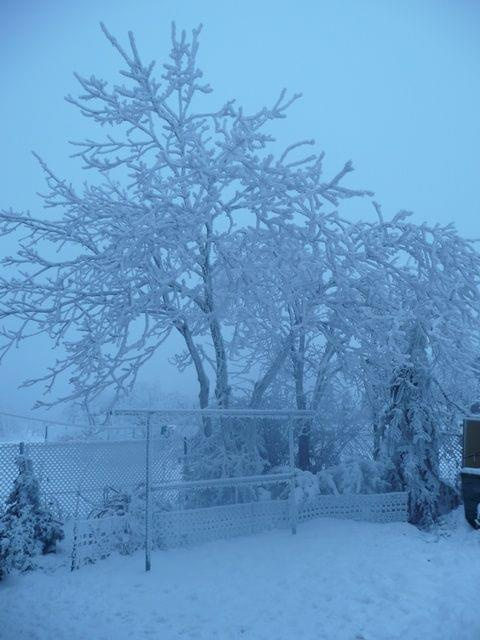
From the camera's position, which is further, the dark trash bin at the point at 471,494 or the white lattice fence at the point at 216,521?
the dark trash bin at the point at 471,494

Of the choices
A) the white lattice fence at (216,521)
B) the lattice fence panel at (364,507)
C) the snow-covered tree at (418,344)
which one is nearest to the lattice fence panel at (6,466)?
the white lattice fence at (216,521)

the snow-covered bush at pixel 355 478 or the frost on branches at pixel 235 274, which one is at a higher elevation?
the frost on branches at pixel 235 274

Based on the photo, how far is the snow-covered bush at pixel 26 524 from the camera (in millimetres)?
6276

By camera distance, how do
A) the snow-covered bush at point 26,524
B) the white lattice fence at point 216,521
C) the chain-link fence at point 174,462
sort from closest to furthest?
the snow-covered bush at point 26,524 < the white lattice fence at point 216,521 < the chain-link fence at point 174,462

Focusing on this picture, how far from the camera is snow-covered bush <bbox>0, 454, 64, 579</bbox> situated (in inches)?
247

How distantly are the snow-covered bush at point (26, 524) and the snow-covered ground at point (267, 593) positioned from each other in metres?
0.24

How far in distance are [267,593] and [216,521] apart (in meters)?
2.13

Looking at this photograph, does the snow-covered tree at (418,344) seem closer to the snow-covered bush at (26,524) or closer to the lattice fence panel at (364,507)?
the lattice fence panel at (364,507)

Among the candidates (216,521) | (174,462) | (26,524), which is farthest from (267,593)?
(26,524)

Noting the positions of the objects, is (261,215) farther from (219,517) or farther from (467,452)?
(467,452)

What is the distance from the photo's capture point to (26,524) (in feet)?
22.1

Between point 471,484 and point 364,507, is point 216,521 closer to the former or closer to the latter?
point 364,507

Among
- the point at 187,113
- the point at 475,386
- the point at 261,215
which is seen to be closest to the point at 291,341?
the point at 261,215

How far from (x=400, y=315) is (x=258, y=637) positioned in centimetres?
509
